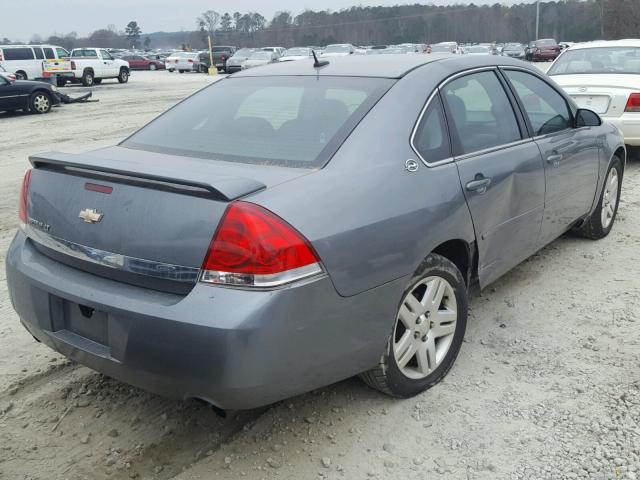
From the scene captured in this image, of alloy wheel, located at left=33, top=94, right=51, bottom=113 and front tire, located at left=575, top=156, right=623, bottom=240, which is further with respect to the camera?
alloy wheel, located at left=33, top=94, right=51, bottom=113

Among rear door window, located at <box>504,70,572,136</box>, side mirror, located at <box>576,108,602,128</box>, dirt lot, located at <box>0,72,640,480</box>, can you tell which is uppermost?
rear door window, located at <box>504,70,572,136</box>

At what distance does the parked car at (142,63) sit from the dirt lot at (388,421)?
52.7m

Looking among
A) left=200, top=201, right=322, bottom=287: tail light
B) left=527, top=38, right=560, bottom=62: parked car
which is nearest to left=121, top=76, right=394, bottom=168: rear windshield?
left=200, top=201, right=322, bottom=287: tail light

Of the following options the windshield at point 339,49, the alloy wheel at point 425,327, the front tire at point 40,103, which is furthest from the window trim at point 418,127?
the windshield at point 339,49

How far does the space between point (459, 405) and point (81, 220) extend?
6.35 ft

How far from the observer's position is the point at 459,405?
3.10m

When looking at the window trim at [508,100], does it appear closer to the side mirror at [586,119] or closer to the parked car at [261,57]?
the side mirror at [586,119]

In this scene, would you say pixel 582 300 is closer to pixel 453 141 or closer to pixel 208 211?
pixel 453 141

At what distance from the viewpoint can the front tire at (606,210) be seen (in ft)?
17.3

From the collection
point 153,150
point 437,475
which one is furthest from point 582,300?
point 153,150

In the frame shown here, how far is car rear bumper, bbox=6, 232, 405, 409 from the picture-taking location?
231 cm

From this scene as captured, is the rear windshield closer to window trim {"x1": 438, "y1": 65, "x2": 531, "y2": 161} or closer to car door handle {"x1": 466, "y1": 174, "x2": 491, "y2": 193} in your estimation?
window trim {"x1": 438, "y1": 65, "x2": 531, "y2": 161}

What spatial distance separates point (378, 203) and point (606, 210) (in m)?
3.52

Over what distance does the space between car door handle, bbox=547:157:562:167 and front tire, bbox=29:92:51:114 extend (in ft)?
57.2
